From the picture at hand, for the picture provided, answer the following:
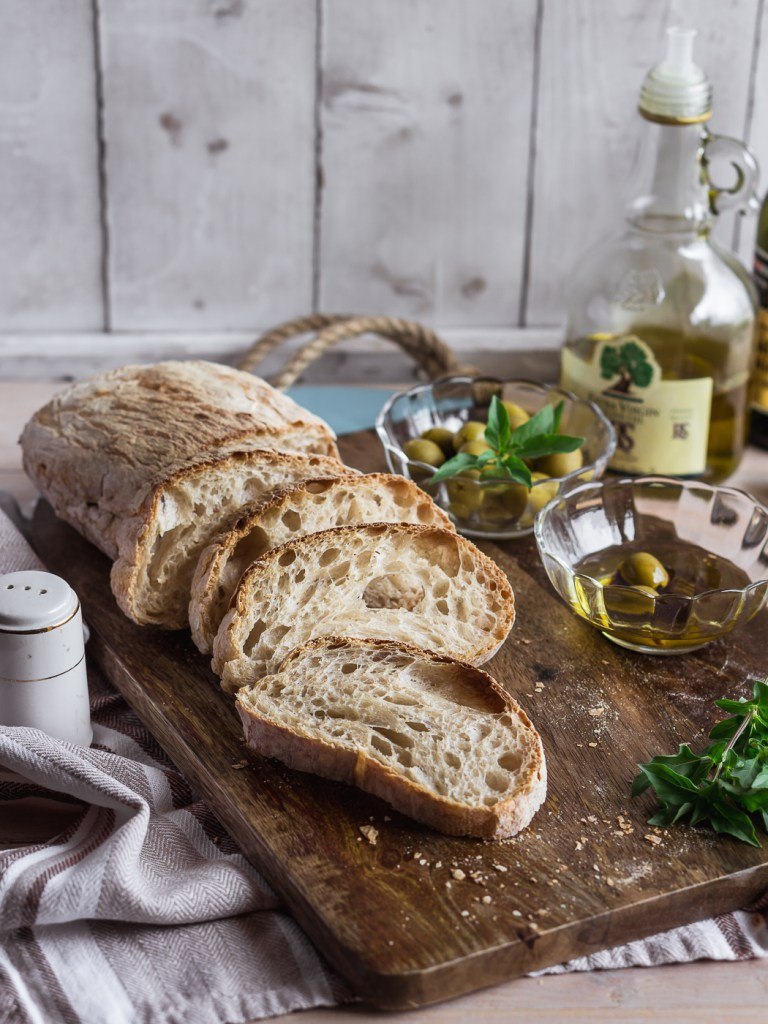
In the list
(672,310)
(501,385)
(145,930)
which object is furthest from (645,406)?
(145,930)

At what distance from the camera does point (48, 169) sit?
290cm

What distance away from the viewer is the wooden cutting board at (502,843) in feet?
4.67

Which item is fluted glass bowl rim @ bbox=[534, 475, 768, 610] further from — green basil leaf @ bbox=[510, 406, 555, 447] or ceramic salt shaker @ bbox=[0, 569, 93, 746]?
ceramic salt shaker @ bbox=[0, 569, 93, 746]

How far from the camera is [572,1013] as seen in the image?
4.68 feet

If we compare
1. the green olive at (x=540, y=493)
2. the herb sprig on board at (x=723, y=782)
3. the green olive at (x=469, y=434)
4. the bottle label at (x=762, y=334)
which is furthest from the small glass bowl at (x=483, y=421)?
the herb sprig on board at (x=723, y=782)

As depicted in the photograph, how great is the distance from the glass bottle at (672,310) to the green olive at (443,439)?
0.33m

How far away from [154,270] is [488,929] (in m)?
2.02

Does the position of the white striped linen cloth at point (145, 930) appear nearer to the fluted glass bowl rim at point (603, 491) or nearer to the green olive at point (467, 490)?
the fluted glass bowl rim at point (603, 491)

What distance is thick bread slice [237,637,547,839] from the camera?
1.55m

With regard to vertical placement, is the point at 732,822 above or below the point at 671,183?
below

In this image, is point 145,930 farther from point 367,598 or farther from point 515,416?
point 515,416

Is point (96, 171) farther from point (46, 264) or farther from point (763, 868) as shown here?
point (763, 868)

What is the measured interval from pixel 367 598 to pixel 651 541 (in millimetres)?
591

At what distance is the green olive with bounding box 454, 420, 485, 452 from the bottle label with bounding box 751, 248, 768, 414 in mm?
685
